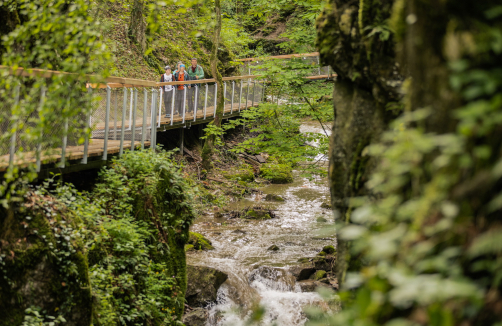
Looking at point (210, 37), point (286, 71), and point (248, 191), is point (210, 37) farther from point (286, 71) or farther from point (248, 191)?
point (286, 71)

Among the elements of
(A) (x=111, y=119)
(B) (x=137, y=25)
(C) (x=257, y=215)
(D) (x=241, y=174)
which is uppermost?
(B) (x=137, y=25)

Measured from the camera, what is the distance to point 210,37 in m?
20.8

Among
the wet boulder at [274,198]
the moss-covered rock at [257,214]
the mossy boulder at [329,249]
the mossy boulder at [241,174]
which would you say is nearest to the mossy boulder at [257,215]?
the moss-covered rock at [257,214]

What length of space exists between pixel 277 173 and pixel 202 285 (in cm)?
979

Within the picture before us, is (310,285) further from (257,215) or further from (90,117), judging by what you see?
(90,117)

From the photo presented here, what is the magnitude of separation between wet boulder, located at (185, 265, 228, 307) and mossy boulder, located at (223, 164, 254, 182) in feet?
25.2

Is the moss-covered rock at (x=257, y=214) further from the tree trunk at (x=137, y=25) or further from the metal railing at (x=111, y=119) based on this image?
the tree trunk at (x=137, y=25)

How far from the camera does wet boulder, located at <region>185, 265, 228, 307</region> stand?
8047mm

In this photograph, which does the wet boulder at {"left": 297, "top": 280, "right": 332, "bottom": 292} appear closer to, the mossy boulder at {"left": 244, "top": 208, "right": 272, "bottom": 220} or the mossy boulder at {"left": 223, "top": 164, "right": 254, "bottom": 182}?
the mossy boulder at {"left": 244, "top": 208, "right": 272, "bottom": 220}

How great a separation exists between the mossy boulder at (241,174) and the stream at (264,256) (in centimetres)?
126

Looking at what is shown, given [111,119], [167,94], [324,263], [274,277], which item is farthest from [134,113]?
[324,263]

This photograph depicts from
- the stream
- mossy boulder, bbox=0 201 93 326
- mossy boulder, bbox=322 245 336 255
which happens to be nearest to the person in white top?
the stream

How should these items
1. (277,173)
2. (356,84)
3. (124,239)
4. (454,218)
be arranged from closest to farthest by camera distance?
(454,218) < (356,84) < (124,239) < (277,173)

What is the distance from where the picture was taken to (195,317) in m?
7.44
